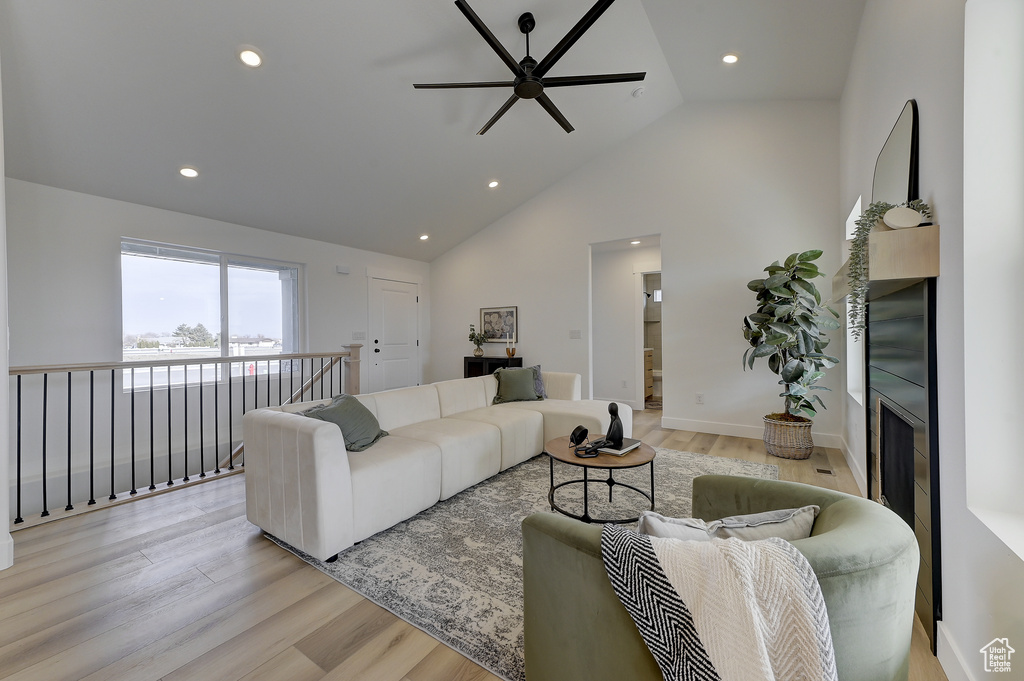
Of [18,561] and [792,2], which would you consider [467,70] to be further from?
[18,561]

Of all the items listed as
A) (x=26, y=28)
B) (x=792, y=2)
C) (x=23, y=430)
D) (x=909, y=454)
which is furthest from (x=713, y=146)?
(x=23, y=430)

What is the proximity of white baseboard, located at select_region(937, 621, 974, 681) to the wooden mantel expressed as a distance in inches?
48.9

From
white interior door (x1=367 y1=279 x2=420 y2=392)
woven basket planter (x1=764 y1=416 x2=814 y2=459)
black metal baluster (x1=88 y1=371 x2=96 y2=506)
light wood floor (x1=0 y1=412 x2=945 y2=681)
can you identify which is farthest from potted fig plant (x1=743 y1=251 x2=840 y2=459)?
black metal baluster (x1=88 y1=371 x2=96 y2=506)

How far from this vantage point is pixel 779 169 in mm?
4379

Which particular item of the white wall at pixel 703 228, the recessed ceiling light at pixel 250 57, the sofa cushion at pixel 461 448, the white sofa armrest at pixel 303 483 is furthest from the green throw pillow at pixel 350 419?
the white wall at pixel 703 228

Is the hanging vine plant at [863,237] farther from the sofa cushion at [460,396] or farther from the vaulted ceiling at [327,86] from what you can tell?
the sofa cushion at [460,396]

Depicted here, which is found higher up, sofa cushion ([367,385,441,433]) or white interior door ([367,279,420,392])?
white interior door ([367,279,420,392])

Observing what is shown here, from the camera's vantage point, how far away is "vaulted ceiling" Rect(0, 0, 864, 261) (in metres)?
2.76

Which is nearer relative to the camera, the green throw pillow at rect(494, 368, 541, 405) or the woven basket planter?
the woven basket planter

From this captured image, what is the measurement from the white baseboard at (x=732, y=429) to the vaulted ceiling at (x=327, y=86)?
333 cm

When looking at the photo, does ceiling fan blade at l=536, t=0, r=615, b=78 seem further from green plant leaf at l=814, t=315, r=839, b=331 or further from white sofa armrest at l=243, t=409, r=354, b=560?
green plant leaf at l=814, t=315, r=839, b=331

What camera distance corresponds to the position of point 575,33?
246cm

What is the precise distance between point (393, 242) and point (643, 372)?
4.24 m

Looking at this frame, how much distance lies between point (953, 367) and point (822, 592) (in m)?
1.17
